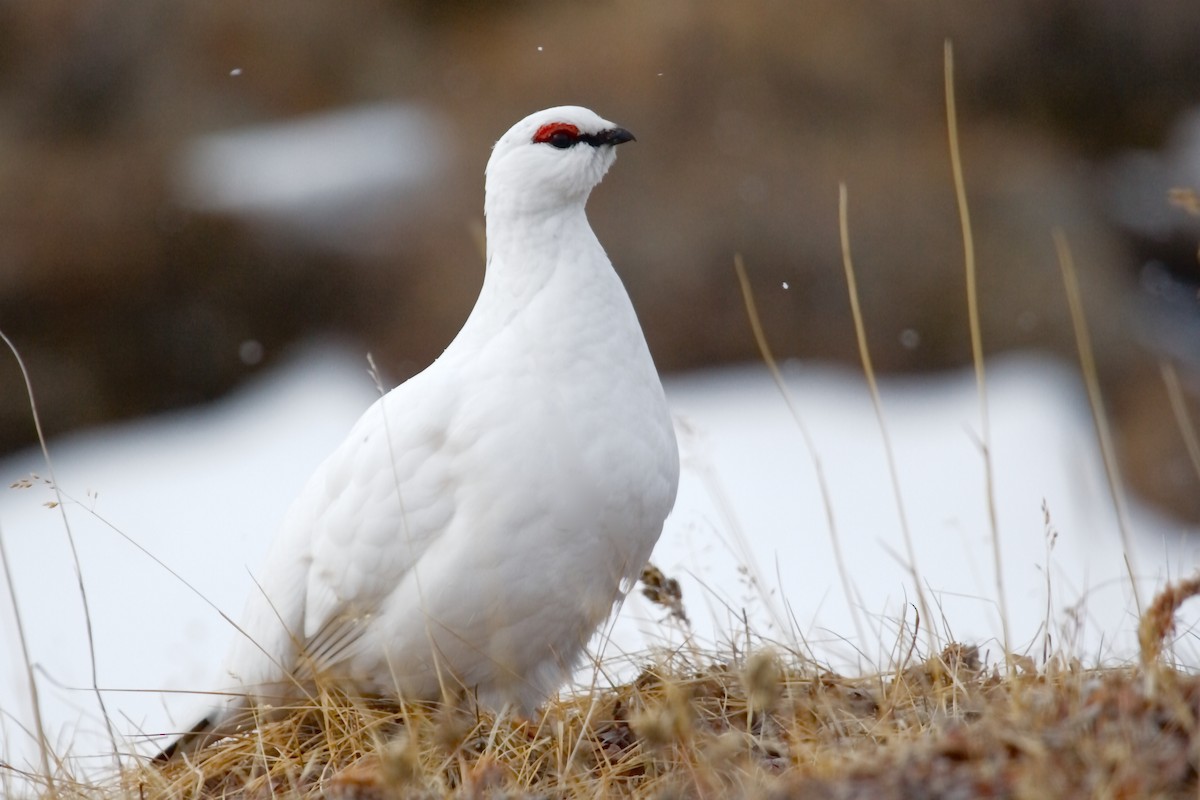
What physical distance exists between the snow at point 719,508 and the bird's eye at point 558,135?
290cm

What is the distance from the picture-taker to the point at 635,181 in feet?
42.5

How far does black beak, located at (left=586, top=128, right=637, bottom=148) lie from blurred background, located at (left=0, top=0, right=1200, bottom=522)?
8068 mm

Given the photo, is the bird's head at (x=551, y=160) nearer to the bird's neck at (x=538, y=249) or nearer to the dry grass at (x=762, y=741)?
the bird's neck at (x=538, y=249)

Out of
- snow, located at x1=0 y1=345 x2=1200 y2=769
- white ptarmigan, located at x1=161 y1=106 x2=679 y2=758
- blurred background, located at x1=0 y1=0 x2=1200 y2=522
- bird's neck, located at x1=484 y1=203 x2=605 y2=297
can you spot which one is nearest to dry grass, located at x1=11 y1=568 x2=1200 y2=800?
white ptarmigan, located at x1=161 y1=106 x2=679 y2=758

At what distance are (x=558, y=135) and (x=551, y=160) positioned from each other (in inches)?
2.9

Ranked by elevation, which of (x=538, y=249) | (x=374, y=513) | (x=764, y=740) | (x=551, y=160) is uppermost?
(x=551, y=160)

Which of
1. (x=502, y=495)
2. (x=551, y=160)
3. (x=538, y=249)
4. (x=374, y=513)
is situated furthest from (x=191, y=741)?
(x=551, y=160)

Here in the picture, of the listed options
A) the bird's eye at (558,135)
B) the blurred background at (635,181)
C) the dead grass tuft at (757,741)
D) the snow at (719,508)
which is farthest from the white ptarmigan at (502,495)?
the blurred background at (635,181)

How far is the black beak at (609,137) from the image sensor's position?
3357mm

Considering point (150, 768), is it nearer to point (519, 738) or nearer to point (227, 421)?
point (519, 738)

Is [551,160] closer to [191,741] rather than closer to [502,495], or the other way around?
→ [502,495]

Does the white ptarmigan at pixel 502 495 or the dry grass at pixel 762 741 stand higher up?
the white ptarmigan at pixel 502 495

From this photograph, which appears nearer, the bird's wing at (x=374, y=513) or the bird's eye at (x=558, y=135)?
the bird's wing at (x=374, y=513)

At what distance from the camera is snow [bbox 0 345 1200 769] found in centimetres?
721
